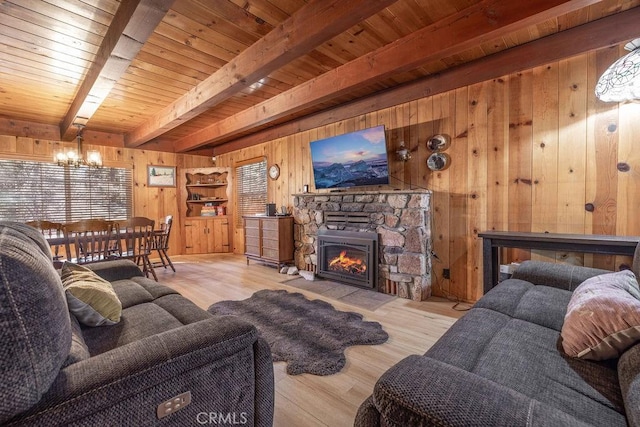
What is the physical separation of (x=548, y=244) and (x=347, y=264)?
219cm

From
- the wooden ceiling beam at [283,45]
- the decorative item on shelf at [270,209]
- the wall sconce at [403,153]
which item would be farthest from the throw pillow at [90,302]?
the decorative item on shelf at [270,209]

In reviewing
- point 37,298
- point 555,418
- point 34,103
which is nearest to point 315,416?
point 555,418

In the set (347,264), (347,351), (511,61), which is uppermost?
(511,61)

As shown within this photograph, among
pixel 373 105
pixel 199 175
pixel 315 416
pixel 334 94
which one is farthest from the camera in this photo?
pixel 199 175

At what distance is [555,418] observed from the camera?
25.8 inches

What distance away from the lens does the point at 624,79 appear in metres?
1.96

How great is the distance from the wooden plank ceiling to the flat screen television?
0.59m

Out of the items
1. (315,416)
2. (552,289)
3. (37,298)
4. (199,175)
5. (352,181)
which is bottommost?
(315,416)

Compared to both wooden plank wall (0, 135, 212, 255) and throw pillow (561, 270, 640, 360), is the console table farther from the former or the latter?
wooden plank wall (0, 135, 212, 255)

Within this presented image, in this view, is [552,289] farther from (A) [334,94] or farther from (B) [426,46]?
(A) [334,94]

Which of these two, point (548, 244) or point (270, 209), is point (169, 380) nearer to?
point (548, 244)

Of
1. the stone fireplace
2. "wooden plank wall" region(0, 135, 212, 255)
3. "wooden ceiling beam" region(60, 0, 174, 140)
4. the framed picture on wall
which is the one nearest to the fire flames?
the stone fireplace

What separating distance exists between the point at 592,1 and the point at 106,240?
4.80 meters

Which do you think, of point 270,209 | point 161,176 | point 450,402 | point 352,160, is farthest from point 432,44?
point 161,176
